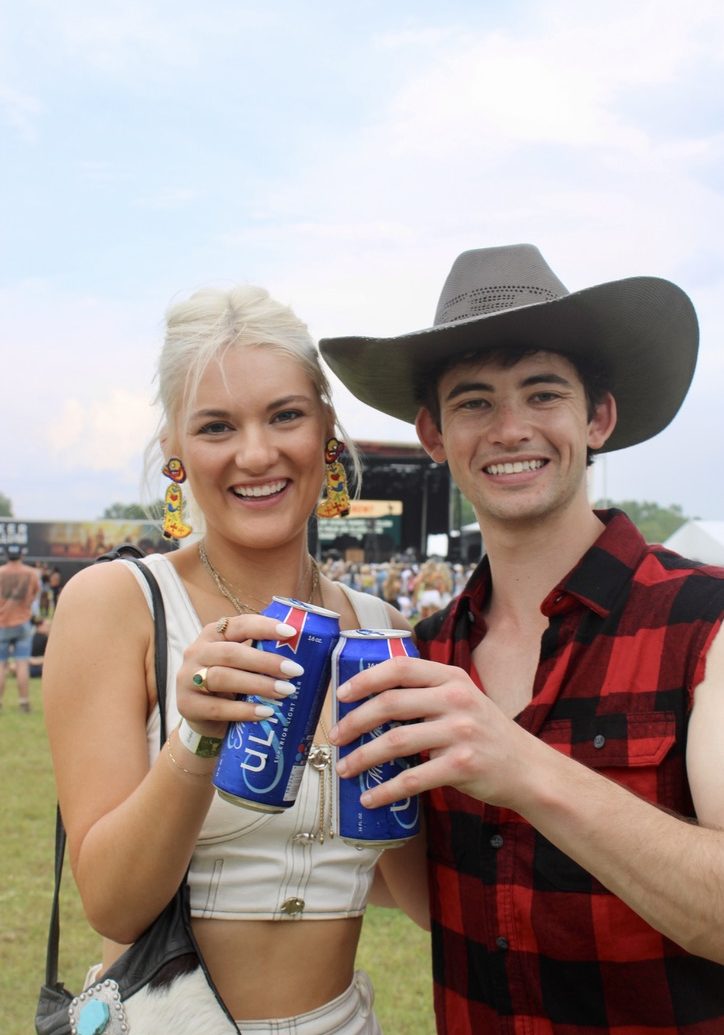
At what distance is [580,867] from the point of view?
162cm

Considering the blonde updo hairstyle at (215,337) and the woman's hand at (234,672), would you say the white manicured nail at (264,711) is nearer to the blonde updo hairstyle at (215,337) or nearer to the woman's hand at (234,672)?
the woman's hand at (234,672)

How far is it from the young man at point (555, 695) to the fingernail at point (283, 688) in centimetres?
8

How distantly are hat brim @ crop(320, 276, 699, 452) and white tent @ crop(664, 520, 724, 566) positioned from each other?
1709cm

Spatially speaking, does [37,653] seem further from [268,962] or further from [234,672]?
[234,672]

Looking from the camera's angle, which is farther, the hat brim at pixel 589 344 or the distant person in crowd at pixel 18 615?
the distant person in crowd at pixel 18 615

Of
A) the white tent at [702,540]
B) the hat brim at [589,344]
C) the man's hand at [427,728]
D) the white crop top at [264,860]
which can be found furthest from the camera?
the white tent at [702,540]

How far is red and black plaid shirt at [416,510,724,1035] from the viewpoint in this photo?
1.57 metres

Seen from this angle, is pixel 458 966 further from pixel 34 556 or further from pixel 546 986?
pixel 34 556

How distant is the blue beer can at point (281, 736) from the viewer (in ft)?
4.25

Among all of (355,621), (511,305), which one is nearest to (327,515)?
(355,621)

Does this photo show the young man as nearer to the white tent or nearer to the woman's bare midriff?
the woman's bare midriff

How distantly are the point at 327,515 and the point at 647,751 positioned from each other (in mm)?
1055

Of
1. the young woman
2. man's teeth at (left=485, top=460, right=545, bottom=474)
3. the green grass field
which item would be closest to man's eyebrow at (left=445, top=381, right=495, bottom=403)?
man's teeth at (left=485, top=460, right=545, bottom=474)

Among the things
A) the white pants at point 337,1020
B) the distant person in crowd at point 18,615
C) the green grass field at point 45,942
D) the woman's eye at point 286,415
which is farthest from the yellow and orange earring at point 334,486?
the distant person in crowd at point 18,615
